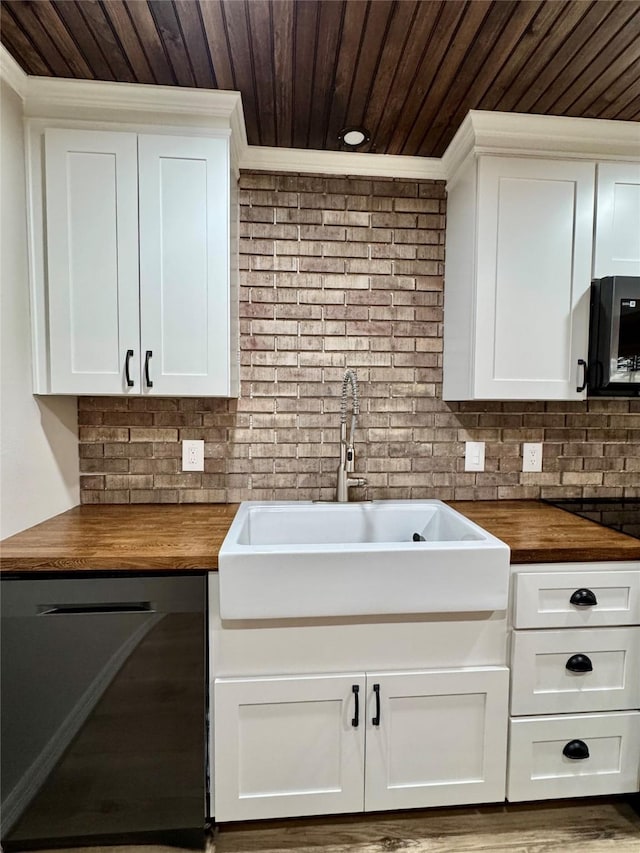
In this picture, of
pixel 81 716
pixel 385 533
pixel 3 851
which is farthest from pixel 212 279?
pixel 3 851

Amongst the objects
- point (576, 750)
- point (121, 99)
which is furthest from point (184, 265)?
point (576, 750)

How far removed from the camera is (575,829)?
135 cm

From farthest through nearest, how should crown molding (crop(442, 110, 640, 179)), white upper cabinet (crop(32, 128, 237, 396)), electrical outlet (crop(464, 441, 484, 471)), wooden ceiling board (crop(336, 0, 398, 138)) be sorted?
electrical outlet (crop(464, 441, 484, 471)) < crown molding (crop(442, 110, 640, 179)) < white upper cabinet (crop(32, 128, 237, 396)) < wooden ceiling board (crop(336, 0, 398, 138))

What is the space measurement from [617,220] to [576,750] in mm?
1859

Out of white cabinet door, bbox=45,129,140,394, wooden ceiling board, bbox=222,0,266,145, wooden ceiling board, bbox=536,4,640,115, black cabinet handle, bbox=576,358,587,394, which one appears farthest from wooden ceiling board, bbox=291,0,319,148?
black cabinet handle, bbox=576,358,587,394

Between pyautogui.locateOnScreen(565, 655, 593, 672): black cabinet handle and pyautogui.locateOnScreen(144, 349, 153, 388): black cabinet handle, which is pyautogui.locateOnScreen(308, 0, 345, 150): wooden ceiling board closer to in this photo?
pyautogui.locateOnScreen(144, 349, 153, 388): black cabinet handle

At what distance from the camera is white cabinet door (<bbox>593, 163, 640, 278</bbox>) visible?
1568mm

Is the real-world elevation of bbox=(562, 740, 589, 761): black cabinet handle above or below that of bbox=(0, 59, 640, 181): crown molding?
below

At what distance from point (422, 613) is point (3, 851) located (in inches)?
A: 56.0

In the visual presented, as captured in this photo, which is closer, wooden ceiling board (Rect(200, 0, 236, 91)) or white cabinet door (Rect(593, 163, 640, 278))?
wooden ceiling board (Rect(200, 0, 236, 91))

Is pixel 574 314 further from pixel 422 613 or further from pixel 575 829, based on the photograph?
pixel 575 829

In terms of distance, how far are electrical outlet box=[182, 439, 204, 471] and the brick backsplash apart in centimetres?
3

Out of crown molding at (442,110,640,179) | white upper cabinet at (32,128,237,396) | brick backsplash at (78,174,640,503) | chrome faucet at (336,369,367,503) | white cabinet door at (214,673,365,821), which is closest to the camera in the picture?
white cabinet door at (214,673,365,821)

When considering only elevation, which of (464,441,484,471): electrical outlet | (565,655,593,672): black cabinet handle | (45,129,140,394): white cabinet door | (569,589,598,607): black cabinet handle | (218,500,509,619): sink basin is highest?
(45,129,140,394): white cabinet door
